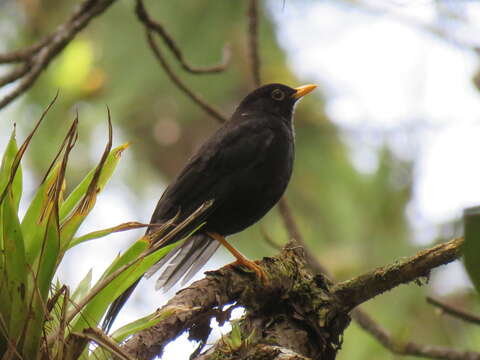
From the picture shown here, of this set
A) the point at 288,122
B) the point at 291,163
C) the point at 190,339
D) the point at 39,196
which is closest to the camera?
the point at 39,196

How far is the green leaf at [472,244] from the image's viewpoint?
1.38 m

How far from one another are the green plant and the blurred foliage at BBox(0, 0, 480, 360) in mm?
4088

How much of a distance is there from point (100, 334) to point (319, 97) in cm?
723

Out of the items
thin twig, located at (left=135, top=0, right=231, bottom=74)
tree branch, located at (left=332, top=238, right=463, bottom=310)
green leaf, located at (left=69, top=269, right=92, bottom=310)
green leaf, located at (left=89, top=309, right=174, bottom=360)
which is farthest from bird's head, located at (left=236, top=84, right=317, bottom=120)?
green leaf, located at (left=89, top=309, right=174, bottom=360)

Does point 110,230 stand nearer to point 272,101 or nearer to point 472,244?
point 472,244

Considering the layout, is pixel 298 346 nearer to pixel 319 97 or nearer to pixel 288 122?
pixel 288 122

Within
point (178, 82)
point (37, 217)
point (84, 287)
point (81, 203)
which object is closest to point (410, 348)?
point (84, 287)

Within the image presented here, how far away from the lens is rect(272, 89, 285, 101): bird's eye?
5883 millimetres

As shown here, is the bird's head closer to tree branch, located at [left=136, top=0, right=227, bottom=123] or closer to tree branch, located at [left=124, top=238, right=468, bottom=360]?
tree branch, located at [left=136, top=0, right=227, bottom=123]

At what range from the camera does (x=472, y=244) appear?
1.43 metres

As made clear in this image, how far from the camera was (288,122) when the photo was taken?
5.73 meters

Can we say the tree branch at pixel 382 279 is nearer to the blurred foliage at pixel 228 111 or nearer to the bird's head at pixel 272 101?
the bird's head at pixel 272 101

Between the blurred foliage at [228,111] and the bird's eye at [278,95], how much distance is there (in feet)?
3.29

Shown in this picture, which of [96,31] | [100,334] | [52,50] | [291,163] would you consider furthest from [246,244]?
[100,334]
